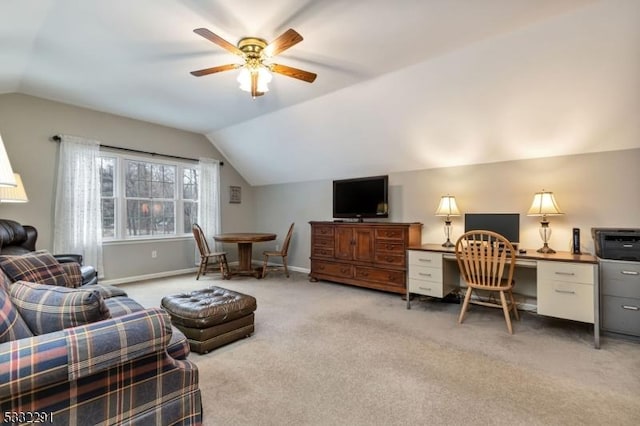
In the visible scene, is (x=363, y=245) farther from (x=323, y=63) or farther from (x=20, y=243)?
(x=20, y=243)

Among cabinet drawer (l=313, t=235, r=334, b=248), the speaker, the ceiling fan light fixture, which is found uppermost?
the ceiling fan light fixture

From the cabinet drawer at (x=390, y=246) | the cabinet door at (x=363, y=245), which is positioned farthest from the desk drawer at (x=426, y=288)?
the cabinet door at (x=363, y=245)

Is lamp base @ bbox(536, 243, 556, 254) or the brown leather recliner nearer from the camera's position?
the brown leather recliner

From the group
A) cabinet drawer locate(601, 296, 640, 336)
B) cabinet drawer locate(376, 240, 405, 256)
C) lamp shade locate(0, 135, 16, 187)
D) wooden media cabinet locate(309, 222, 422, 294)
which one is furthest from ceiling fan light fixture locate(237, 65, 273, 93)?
cabinet drawer locate(601, 296, 640, 336)

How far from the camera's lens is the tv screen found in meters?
3.42

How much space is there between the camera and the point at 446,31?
2479mm

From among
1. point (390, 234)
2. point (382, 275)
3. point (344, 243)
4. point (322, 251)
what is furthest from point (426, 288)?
point (322, 251)

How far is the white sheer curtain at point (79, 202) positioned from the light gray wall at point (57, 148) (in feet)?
0.45

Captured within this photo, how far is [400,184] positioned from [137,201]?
4.25m

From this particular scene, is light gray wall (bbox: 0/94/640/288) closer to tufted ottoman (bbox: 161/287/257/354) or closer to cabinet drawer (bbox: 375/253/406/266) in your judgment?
cabinet drawer (bbox: 375/253/406/266)

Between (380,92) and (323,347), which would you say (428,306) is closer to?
(323,347)

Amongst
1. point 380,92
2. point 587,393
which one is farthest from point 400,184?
point 587,393

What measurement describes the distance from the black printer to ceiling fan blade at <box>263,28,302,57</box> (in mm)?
3062

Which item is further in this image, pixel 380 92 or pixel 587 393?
pixel 380 92
